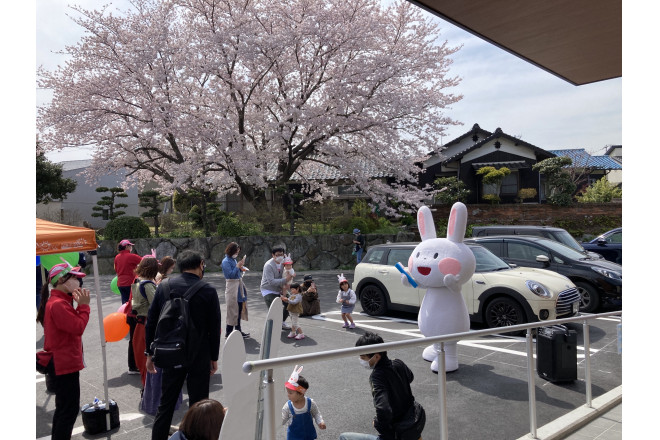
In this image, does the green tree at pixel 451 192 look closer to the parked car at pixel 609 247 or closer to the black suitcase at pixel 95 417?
the parked car at pixel 609 247

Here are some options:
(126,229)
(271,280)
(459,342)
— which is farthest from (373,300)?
(126,229)

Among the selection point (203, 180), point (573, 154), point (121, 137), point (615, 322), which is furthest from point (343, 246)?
Result: point (573, 154)

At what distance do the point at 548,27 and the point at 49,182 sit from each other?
26.2 meters

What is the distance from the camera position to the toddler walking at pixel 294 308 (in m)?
7.86

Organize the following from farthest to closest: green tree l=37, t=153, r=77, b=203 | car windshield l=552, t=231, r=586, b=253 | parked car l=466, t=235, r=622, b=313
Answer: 1. green tree l=37, t=153, r=77, b=203
2. car windshield l=552, t=231, r=586, b=253
3. parked car l=466, t=235, r=622, b=313

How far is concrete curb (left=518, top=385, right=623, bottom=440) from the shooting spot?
4.03 m

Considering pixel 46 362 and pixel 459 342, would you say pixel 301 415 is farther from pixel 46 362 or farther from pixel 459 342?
pixel 46 362

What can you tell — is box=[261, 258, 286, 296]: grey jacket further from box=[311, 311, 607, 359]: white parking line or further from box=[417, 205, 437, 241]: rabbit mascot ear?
box=[417, 205, 437, 241]: rabbit mascot ear

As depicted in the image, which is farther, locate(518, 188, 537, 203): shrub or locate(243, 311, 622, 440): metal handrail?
locate(518, 188, 537, 203): shrub

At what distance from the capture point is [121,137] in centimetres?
1812

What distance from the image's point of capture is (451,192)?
2409 cm

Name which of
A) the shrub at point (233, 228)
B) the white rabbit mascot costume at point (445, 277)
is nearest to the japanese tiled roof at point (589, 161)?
the shrub at point (233, 228)

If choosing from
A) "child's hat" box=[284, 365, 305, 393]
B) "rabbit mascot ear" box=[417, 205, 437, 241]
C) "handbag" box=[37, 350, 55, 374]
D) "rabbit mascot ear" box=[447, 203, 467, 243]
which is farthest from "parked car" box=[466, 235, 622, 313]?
"handbag" box=[37, 350, 55, 374]

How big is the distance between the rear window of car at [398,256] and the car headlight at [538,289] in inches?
99.4
